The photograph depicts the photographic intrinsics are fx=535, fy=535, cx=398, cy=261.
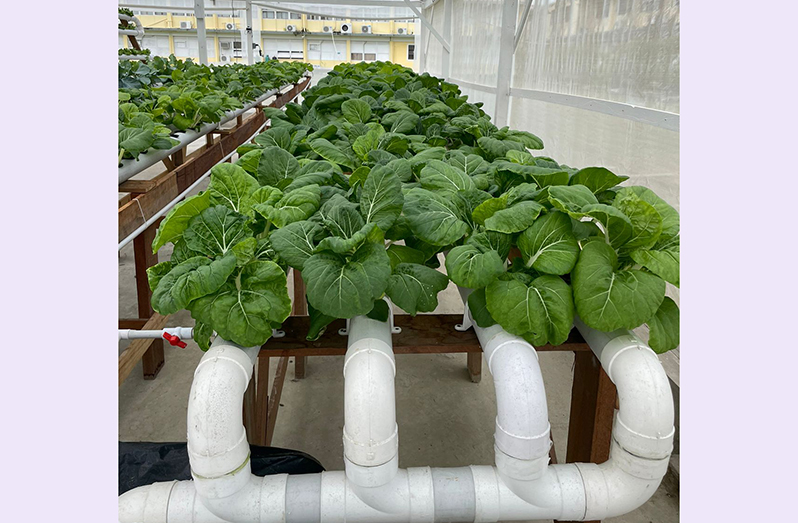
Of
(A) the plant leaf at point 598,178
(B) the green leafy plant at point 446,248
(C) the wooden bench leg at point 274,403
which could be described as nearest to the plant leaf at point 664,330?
(B) the green leafy plant at point 446,248

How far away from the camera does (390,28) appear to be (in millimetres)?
23453

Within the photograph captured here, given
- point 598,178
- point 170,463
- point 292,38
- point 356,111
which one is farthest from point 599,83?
point 292,38

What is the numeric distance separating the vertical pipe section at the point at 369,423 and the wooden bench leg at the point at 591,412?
67 centimetres

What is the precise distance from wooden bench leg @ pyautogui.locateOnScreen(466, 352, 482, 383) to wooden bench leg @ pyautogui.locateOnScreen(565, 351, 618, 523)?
1.55 m

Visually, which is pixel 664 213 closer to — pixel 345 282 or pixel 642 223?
pixel 642 223

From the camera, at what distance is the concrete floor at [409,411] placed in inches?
104

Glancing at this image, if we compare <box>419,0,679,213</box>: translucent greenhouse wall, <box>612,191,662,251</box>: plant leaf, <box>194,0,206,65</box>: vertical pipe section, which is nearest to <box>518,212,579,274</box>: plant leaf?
<box>612,191,662,251</box>: plant leaf

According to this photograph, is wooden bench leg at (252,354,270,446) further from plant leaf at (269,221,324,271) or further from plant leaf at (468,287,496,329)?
plant leaf at (468,287,496,329)

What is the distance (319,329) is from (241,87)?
466cm

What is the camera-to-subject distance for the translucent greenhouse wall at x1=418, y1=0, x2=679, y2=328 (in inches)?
93.1

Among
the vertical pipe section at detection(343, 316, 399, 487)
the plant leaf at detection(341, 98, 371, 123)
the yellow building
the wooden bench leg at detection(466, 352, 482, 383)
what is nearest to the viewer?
the vertical pipe section at detection(343, 316, 399, 487)

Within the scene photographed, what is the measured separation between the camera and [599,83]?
3088 mm

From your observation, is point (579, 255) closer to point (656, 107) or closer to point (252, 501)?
point (252, 501)

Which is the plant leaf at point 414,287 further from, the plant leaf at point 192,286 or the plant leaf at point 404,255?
the plant leaf at point 192,286
